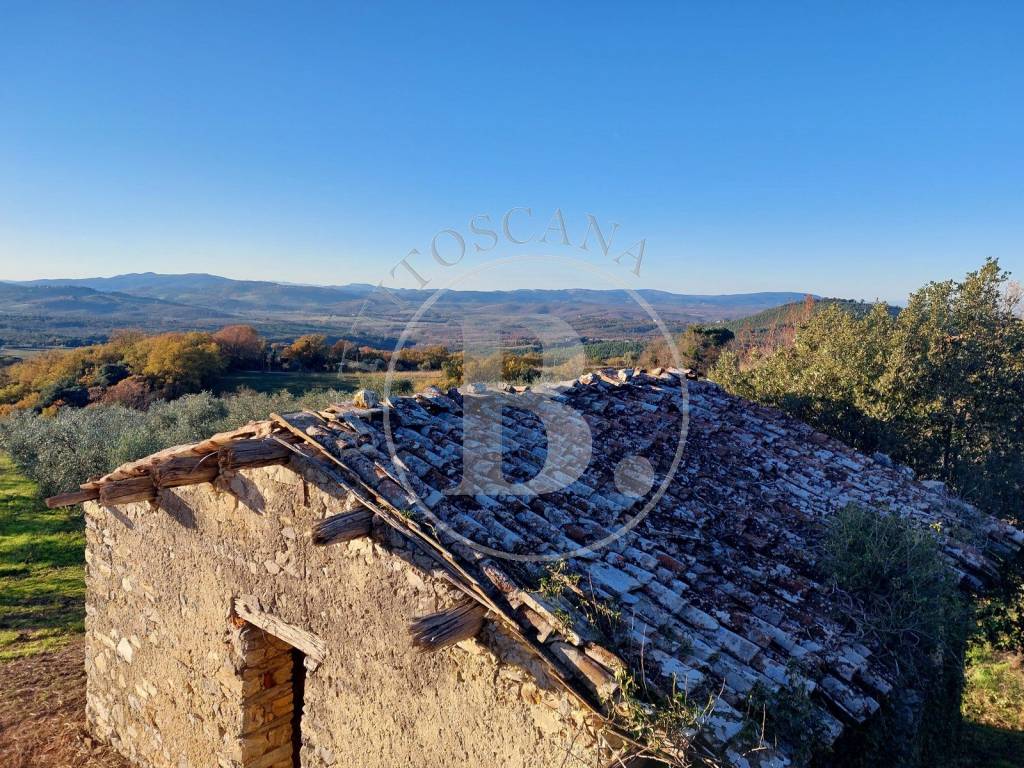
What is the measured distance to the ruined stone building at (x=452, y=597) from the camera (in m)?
3.47

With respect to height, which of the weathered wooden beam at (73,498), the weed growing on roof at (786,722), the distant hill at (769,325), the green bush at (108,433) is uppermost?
the distant hill at (769,325)

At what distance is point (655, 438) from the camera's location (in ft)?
21.7

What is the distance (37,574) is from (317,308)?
39.5 meters

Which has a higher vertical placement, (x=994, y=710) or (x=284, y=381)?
(x=284, y=381)

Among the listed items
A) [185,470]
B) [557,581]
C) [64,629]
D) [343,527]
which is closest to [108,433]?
[64,629]

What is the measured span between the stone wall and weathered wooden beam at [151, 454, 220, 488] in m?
0.33

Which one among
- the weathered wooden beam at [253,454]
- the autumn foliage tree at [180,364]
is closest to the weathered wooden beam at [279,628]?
the weathered wooden beam at [253,454]

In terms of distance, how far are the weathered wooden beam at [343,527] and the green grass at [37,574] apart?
8550 millimetres

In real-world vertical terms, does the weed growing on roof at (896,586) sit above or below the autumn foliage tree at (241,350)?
above

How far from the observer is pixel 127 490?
4.96 m

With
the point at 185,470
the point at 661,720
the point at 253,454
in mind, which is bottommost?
the point at 661,720

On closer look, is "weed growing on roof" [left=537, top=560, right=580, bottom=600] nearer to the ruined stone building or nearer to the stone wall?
the ruined stone building

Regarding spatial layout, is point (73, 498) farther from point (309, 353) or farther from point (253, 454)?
point (309, 353)

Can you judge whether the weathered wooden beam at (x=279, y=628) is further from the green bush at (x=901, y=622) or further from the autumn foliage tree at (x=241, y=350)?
the autumn foliage tree at (x=241, y=350)
